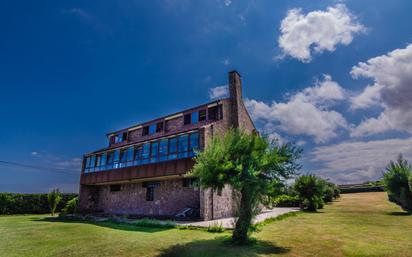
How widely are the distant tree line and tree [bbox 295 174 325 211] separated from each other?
30516 mm

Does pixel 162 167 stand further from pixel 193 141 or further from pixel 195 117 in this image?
pixel 195 117

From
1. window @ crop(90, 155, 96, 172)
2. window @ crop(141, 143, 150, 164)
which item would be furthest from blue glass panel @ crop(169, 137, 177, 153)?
window @ crop(90, 155, 96, 172)

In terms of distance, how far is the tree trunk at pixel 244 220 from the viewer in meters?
9.56

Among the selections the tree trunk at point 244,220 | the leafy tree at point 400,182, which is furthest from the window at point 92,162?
the leafy tree at point 400,182

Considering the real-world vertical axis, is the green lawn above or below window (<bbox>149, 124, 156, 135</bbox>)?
below

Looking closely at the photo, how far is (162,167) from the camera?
19.2 meters

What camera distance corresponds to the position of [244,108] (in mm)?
25234

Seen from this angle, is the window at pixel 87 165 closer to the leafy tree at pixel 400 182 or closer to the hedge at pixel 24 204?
the hedge at pixel 24 204

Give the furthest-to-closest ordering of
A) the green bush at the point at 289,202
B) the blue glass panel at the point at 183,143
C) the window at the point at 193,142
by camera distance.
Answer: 1. the green bush at the point at 289,202
2. the blue glass panel at the point at 183,143
3. the window at the point at 193,142

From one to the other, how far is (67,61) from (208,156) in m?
17.4

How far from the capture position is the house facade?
60.5ft

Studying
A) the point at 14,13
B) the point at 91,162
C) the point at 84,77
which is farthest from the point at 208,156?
the point at 91,162

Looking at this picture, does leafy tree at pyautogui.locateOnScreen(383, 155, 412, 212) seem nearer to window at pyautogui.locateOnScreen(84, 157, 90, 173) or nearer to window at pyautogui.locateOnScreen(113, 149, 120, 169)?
window at pyautogui.locateOnScreen(113, 149, 120, 169)

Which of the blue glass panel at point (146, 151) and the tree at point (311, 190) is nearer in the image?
the blue glass panel at point (146, 151)
